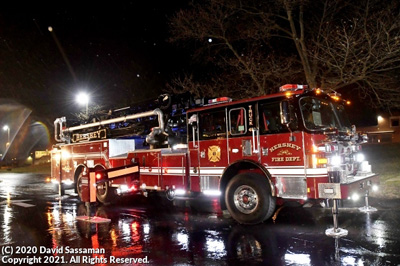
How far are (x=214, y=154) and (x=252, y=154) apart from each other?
1056 millimetres

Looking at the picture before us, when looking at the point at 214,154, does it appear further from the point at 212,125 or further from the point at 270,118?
the point at 270,118

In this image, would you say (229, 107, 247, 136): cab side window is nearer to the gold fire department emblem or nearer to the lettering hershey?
the gold fire department emblem

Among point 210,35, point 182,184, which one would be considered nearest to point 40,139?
point 210,35

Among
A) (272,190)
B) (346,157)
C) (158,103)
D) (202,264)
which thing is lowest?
(202,264)

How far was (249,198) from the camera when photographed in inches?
298

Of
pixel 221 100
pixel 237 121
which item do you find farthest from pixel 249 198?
pixel 221 100

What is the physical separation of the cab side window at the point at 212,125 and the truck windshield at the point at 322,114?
193cm

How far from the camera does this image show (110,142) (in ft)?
36.6

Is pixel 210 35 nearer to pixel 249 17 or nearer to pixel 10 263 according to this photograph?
pixel 249 17

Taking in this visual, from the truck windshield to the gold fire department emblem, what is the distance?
2155 millimetres

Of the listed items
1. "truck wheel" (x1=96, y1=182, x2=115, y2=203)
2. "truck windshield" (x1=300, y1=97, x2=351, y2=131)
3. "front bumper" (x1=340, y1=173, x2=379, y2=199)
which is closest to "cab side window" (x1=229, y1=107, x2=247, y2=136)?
"truck windshield" (x1=300, y1=97, x2=351, y2=131)

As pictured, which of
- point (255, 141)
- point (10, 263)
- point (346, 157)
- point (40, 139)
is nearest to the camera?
point (10, 263)

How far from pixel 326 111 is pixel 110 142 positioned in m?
6.48

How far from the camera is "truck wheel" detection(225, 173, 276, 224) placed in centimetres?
735
